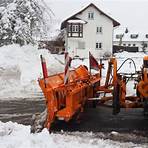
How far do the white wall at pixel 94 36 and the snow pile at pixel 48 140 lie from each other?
44072 mm

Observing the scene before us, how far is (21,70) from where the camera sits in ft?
53.5

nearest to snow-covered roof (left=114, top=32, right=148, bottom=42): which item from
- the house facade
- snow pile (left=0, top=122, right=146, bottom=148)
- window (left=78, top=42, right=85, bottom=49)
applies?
the house facade

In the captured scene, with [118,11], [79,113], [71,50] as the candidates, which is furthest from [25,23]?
[118,11]

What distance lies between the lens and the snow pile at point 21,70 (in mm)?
14008

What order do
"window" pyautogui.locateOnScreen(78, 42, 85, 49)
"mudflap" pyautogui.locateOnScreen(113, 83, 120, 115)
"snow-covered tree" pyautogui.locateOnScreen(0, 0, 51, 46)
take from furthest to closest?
"window" pyautogui.locateOnScreen(78, 42, 85, 49)
"snow-covered tree" pyautogui.locateOnScreen(0, 0, 51, 46)
"mudflap" pyautogui.locateOnScreen(113, 83, 120, 115)

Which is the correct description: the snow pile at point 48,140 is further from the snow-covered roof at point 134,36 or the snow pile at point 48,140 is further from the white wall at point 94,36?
the snow-covered roof at point 134,36

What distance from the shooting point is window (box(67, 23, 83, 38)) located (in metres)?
52.1

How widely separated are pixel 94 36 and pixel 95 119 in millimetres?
44208

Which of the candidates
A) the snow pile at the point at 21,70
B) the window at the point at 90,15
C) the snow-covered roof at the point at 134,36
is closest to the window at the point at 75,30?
the window at the point at 90,15

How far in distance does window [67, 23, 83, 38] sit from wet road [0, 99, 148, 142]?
4128 centimetres

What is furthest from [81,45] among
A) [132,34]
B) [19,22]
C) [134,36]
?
[19,22]

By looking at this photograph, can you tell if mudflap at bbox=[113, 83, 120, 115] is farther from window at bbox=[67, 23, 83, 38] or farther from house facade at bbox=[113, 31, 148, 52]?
house facade at bbox=[113, 31, 148, 52]

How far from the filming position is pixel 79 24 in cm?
5212

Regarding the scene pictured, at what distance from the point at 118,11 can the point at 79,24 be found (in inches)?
1214
